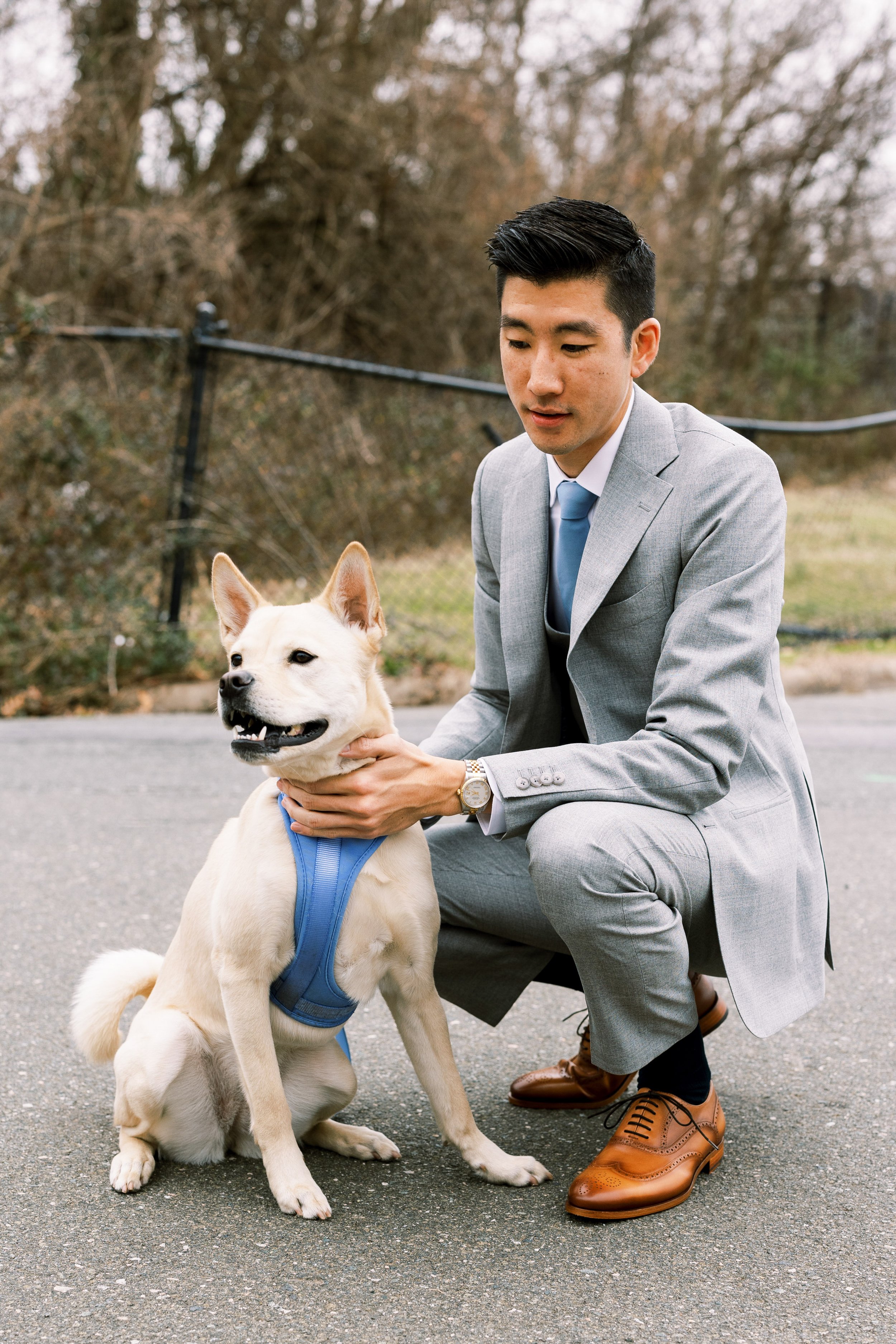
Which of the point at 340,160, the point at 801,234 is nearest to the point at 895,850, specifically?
the point at 340,160

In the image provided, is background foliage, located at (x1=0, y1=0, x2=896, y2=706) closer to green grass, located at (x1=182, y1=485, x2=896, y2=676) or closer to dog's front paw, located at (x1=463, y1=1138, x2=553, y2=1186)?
green grass, located at (x1=182, y1=485, x2=896, y2=676)

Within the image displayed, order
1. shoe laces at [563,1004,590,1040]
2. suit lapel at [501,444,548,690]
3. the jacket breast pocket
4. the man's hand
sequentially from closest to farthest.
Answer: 1. the man's hand
2. the jacket breast pocket
3. suit lapel at [501,444,548,690]
4. shoe laces at [563,1004,590,1040]

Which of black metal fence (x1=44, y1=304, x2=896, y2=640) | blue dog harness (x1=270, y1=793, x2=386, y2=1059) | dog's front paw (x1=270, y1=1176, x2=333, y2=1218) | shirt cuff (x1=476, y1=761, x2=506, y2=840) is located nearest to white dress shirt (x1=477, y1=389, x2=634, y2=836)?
shirt cuff (x1=476, y1=761, x2=506, y2=840)

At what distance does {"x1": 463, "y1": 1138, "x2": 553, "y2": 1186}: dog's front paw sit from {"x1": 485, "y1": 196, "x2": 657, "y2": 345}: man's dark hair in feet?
5.28

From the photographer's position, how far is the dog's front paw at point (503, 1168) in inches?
92.6

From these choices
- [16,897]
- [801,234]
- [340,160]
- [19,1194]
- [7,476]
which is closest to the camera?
[19,1194]

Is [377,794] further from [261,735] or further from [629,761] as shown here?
[629,761]

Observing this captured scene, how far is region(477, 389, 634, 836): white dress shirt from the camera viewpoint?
7.75 feet

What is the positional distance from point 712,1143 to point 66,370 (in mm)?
6081

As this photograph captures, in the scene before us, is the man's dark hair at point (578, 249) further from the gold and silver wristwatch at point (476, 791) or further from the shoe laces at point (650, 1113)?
the shoe laces at point (650, 1113)

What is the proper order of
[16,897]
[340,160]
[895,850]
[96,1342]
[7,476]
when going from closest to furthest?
[96,1342] → [16,897] → [895,850] → [7,476] → [340,160]

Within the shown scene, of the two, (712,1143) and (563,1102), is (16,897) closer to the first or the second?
(563,1102)

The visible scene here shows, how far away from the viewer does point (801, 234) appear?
1817cm

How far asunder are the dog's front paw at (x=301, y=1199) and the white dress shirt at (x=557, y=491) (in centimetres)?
72
